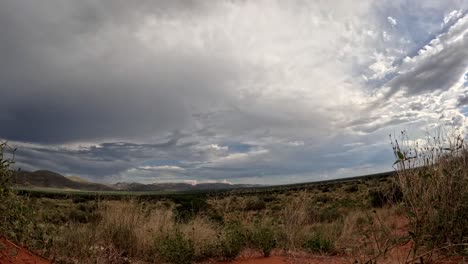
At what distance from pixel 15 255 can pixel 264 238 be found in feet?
16.0

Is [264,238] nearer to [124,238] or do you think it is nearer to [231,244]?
[231,244]

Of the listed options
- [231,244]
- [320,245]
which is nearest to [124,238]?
[231,244]

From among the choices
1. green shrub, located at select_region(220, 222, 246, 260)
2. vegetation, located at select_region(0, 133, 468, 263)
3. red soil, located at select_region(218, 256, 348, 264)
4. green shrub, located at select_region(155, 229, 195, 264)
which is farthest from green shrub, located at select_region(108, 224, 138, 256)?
red soil, located at select_region(218, 256, 348, 264)

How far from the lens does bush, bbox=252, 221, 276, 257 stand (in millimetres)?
7828

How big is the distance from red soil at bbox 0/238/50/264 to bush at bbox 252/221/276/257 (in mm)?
4285

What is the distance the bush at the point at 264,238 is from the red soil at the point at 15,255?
4.28 meters

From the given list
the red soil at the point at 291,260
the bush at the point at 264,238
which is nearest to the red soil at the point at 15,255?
the red soil at the point at 291,260

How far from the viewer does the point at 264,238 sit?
7.90 metres

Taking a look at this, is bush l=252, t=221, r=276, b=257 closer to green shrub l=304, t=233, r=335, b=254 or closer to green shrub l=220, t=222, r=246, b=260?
green shrub l=220, t=222, r=246, b=260

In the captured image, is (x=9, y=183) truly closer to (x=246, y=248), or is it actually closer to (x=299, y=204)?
Answer: (x=246, y=248)

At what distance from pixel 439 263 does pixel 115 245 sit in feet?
19.2

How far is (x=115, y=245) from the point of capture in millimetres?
7523

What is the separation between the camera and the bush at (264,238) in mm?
7828

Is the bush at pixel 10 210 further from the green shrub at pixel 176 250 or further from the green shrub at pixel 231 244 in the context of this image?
the green shrub at pixel 231 244
